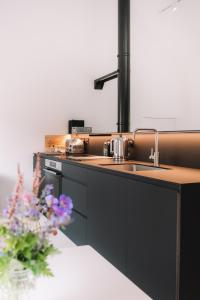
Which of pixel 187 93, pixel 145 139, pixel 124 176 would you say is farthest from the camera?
pixel 187 93

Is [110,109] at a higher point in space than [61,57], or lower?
lower

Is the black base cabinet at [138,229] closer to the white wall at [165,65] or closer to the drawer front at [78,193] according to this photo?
the drawer front at [78,193]

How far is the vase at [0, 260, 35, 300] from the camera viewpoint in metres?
0.64

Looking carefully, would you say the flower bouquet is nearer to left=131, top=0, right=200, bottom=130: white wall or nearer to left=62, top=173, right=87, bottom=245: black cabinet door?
left=62, top=173, right=87, bottom=245: black cabinet door

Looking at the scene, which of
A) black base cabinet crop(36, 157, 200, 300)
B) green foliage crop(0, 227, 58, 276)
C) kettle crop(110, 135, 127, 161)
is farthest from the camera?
kettle crop(110, 135, 127, 161)

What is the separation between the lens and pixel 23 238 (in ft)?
2.09

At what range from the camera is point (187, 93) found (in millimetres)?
4004

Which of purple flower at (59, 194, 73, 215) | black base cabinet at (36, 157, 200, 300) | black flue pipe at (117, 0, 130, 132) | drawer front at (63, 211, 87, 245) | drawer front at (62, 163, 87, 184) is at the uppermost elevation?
black flue pipe at (117, 0, 130, 132)

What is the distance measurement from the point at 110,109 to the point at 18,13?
1796mm

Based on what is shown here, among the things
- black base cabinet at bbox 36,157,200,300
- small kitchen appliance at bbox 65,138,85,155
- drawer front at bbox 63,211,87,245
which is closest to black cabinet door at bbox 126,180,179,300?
black base cabinet at bbox 36,157,200,300

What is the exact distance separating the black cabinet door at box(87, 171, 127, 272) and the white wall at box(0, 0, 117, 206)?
194 cm

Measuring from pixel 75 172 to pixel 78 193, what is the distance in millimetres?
205

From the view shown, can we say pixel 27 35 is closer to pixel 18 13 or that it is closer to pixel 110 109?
pixel 18 13

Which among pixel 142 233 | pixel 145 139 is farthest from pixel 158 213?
pixel 145 139
